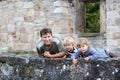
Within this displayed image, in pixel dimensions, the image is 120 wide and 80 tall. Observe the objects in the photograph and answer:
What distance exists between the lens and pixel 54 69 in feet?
14.2

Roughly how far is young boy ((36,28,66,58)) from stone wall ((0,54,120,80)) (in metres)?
0.40

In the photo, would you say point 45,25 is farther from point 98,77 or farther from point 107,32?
point 98,77

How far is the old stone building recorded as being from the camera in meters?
10.2

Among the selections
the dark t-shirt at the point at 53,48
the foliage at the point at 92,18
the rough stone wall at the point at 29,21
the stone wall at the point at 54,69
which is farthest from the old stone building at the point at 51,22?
the foliage at the point at 92,18

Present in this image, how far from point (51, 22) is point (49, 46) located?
596cm

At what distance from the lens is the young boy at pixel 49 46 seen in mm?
4863

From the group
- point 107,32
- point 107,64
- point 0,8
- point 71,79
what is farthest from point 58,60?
point 0,8

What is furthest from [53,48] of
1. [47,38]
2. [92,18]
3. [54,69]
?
[92,18]

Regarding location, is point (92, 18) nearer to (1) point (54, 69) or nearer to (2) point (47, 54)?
(2) point (47, 54)

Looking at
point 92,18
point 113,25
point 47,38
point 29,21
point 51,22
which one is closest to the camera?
point 47,38

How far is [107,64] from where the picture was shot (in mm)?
4117

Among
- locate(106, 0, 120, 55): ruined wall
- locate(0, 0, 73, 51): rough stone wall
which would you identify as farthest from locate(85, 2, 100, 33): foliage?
locate(106, 0, 120, 55): ruined wall

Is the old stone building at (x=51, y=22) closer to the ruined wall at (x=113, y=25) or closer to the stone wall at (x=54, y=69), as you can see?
the ruined wall at (x=113, y=25)

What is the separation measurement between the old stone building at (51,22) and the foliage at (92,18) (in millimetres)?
6027
